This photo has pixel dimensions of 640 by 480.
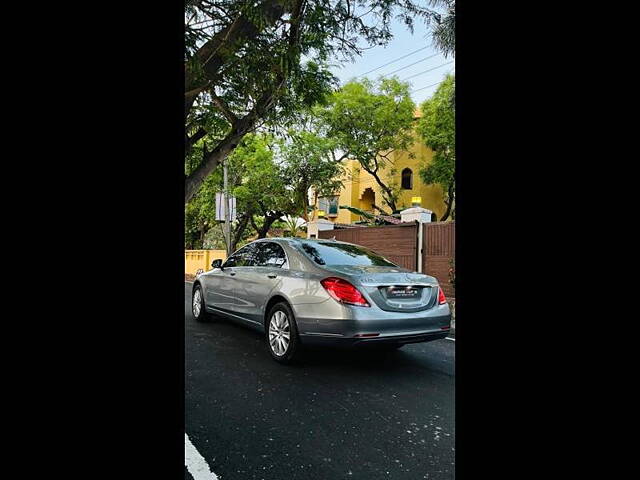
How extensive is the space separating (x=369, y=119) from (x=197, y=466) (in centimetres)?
1712

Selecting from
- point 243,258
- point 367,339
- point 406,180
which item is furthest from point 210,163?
point 406,180

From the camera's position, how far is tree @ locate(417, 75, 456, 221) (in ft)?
56.5

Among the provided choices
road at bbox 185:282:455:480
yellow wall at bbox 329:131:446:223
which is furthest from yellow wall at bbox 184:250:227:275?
road at bbox 185:282:455:480

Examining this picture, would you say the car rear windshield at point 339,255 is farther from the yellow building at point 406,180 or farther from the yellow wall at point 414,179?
the yellow wall at point 414,179

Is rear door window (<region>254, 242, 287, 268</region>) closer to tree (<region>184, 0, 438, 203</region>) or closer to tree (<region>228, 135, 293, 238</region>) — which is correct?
tree (<region>184, 0, 438, 203</region>)

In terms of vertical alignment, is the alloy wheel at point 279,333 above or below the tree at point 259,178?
below

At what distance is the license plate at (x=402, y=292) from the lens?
153 inches

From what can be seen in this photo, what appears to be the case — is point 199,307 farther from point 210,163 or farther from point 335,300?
point 335,300

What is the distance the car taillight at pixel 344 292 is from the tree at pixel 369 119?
46.4ft

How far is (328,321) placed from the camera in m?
3.82

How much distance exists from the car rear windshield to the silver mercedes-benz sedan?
11mm

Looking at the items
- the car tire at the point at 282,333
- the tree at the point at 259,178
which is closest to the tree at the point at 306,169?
the tree at the point at 259,178
